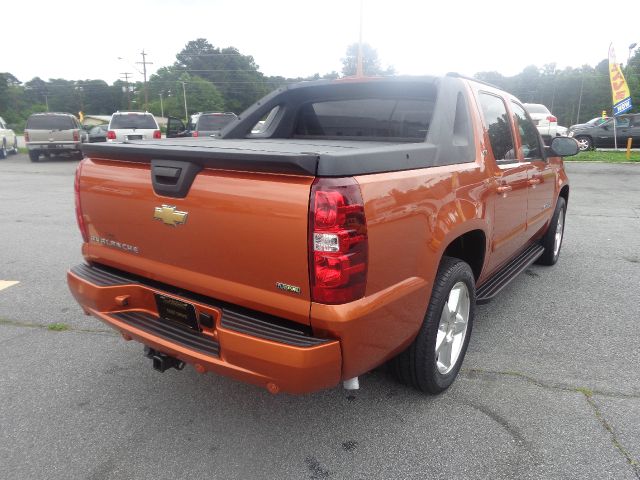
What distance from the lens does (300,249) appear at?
1.91 metres

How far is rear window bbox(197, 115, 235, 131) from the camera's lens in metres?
16.5

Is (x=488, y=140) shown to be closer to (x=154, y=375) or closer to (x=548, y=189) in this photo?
(x=548, y=189)

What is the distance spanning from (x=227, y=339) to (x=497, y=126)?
2.51 metres

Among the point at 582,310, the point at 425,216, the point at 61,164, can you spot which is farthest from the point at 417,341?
the point at 61,164

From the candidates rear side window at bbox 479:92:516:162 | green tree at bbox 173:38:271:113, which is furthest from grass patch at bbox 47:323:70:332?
green tree at bbox 173:38:271:113

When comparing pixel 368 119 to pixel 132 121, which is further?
pixel 132 121

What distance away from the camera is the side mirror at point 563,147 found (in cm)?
432

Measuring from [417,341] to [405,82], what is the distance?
1.79 metres

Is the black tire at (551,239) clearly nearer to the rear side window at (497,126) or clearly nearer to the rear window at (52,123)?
the rear side window at (497,126)

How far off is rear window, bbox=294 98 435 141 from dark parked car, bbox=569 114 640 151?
803 inches

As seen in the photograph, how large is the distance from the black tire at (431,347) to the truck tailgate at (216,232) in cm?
84

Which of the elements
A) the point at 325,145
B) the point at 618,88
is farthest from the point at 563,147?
the point at 618,88

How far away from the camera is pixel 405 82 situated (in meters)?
A: 3.32

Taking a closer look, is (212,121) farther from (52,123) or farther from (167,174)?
(167,174)
